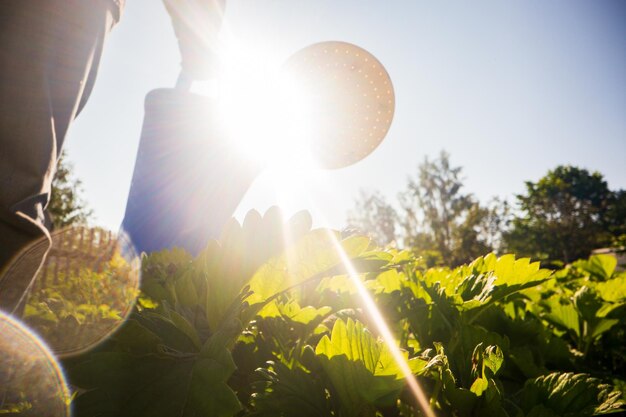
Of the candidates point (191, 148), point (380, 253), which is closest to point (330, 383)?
point (380, 253)

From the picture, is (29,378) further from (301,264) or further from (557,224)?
(557,224)

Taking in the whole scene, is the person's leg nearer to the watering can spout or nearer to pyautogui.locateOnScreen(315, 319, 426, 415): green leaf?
pyautogui.locateOnScreen(315, 319, 426, 415): green leaf

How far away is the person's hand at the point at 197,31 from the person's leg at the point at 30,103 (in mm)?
1222

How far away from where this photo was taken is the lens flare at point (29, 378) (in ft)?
1.56

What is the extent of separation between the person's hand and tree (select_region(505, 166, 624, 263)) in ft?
151

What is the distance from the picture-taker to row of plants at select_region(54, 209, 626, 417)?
0.43 m

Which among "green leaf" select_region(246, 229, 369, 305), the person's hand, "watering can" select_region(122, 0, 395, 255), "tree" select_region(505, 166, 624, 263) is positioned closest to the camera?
"green leaf" select_region(246, 229, 369, 305)

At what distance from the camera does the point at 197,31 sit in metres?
2.24

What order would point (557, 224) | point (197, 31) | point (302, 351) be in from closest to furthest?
point (302, 351)
point (197, 31)
point (557, 224)

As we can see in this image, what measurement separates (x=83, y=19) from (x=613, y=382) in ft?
5.56

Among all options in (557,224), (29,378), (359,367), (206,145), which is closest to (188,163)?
(206,145)

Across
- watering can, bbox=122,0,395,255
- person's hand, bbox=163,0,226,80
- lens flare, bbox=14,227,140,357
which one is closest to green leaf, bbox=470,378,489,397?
lens flare, bbox=14,227,140,357

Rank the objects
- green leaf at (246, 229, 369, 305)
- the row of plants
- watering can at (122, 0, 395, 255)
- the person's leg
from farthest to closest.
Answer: watering can at (122, 0, 395, 255) < the person's leg < green leaf at (246, 229, 369, 305) < the row of plants

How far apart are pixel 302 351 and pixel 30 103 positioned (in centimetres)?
91
